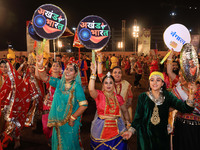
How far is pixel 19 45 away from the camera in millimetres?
37406

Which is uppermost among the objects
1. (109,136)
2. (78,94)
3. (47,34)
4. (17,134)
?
(47,34)

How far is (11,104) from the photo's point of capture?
12.6ft

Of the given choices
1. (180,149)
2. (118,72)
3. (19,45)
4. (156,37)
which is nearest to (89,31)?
Answer: (118,72)

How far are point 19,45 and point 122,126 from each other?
39021mm

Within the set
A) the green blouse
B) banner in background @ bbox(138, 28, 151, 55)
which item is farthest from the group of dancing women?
banner in background @ bbox(138, 28, 151, 55)

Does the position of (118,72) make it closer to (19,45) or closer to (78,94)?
(78,94)

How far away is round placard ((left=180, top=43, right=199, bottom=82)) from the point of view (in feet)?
7.60

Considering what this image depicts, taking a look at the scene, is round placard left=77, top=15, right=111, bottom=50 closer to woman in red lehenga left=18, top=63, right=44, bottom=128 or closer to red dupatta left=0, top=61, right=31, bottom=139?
red dupatta left=0, top=61, right=31, bottom=139

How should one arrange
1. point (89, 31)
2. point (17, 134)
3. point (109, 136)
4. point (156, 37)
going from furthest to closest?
point (156, 37), point (17, 134), point (89, 31), point (109, 136)

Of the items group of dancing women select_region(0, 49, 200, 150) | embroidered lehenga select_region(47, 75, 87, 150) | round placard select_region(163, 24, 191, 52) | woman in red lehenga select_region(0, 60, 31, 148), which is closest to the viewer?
group of dancing women select_region(0, 49, 200, 150)

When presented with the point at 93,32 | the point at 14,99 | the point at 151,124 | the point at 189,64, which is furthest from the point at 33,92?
the point at 189,64

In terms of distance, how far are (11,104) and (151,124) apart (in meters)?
2.90

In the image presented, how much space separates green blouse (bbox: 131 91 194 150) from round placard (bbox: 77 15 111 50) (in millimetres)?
1200

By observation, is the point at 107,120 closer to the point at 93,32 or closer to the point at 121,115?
the point at 121,115
